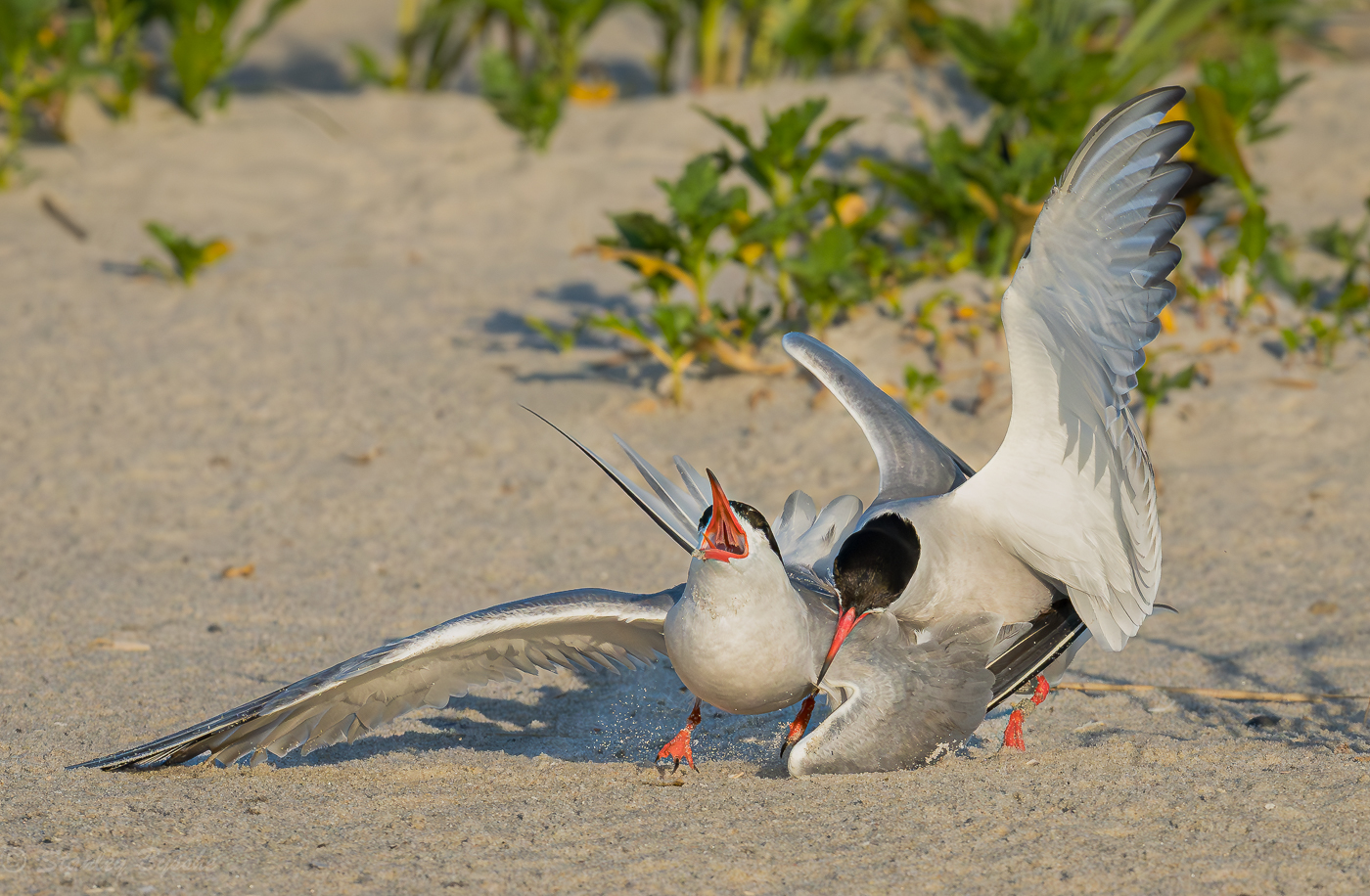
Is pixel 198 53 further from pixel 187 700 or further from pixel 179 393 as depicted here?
pixel 187 700

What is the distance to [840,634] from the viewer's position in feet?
9.97

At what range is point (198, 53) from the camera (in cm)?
780

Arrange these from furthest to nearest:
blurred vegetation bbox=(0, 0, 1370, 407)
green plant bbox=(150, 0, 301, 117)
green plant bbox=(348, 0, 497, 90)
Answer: green plant bbox=(348, 0, 497, 90)
green plant bbox=(150, 0, 301, 117)
blurred vegetation bbox=(0, 0, 1370, 407)

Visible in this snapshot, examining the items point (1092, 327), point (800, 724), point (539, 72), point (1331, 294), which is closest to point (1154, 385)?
point (1331, 294)

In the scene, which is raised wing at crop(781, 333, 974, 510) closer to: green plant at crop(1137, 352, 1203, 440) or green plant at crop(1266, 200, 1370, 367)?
green plant at crop(1137, 352, 1203, 440)

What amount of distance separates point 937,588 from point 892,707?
1.13 ft

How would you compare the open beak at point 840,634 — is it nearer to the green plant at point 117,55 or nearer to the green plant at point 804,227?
the green plant at point 804,227

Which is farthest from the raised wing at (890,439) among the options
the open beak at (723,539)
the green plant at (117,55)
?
the green plant at (117,55)

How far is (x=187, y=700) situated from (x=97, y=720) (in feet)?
0.79

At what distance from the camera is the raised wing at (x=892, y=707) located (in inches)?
118

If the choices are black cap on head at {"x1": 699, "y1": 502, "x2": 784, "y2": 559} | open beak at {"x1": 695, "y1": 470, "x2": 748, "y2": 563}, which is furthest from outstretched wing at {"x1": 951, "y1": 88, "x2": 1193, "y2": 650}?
open beak at {"x1": 695, "y1": 470, "x2": 748, "y2": 563}

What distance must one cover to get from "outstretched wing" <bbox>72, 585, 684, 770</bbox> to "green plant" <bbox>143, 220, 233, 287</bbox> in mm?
3751

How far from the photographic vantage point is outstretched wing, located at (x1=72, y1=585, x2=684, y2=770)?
9.98 ft

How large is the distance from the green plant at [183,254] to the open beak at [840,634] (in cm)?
457
